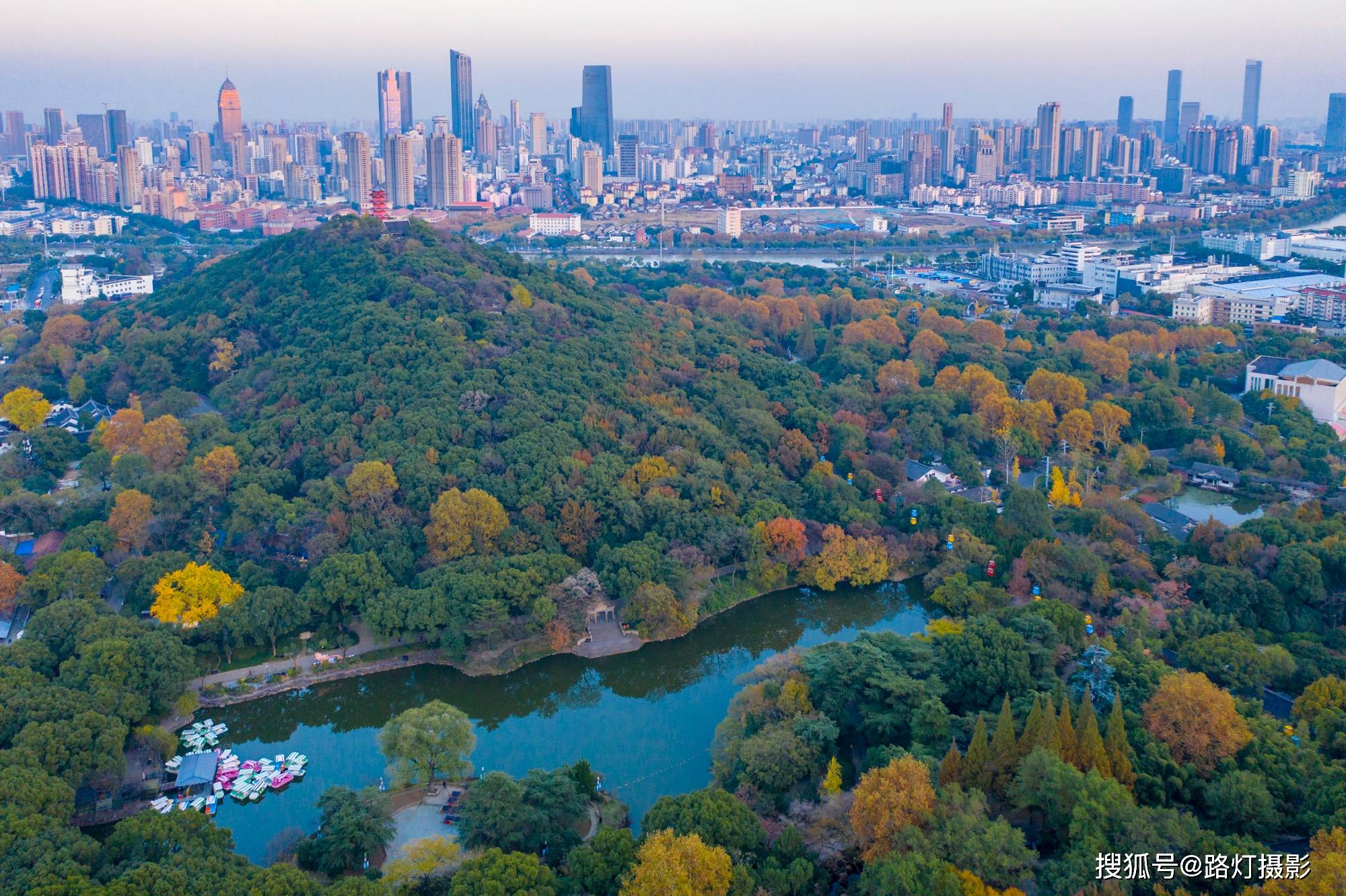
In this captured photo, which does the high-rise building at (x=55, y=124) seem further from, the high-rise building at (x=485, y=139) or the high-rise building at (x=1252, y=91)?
the high-rise building at (x=1252, y=91)

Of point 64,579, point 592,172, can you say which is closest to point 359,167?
point 592,172

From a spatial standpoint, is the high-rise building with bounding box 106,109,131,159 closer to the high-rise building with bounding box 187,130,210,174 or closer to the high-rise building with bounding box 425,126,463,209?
the high-rise building with bounding box 187,130,210,174

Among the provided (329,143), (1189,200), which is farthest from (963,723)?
(329,143)

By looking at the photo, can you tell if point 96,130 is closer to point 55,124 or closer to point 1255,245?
point 55,124

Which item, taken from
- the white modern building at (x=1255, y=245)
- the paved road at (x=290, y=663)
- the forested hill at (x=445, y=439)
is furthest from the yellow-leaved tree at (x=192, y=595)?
the white modern building at (x=1255, y=245)

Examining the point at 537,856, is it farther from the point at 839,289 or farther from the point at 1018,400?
the point at 839,289

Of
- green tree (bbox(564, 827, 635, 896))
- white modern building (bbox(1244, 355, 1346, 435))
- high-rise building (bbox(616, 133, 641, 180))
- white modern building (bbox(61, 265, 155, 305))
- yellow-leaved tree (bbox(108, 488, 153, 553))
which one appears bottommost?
green tree (bbox(564, 827, 635, 896))

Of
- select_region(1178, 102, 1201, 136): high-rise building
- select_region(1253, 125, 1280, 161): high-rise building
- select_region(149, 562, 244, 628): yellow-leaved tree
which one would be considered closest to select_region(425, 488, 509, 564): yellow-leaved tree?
select_region(149, 562, 244, 628): yellow-leaved tree
